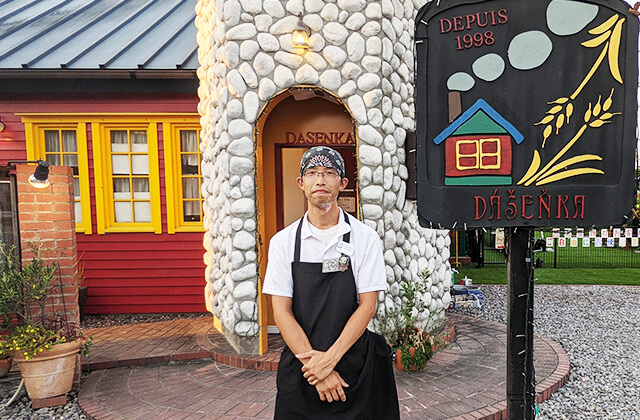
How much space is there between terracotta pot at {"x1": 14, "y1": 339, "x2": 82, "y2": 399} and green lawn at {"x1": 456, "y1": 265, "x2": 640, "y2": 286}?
7825 mm

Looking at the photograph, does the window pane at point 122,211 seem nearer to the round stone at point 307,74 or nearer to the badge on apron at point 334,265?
the round stone at point 307,74

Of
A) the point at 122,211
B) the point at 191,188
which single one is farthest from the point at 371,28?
the point at 122,211

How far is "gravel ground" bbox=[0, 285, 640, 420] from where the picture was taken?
360cm

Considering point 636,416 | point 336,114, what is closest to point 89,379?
point 336,114

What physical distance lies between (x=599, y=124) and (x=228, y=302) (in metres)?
3.90

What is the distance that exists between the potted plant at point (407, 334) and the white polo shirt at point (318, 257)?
2.20 m

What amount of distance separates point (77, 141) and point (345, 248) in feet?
20.0

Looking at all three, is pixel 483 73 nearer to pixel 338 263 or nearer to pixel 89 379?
pixel 338 263

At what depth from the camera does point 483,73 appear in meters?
1.74

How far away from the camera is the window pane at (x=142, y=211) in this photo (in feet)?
21.9

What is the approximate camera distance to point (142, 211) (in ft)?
21.9

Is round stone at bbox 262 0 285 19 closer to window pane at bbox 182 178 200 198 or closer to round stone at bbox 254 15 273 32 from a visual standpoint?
round stone at bbox 254 15 273 32

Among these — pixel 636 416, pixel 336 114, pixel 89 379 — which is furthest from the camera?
pixel 336 114

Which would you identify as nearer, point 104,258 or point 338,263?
point 338,263
